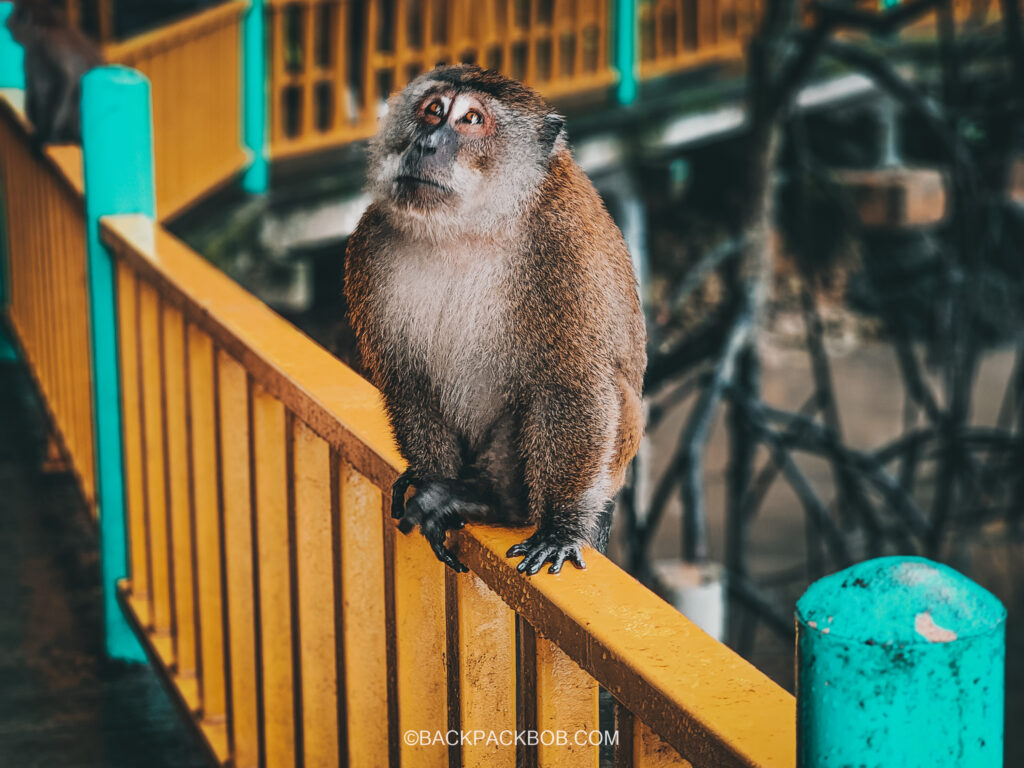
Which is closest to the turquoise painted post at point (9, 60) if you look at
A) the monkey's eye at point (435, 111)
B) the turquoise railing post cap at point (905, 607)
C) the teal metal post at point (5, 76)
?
the teal metal post at point (5, 76)

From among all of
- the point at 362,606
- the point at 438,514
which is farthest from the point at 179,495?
the point at 438,514

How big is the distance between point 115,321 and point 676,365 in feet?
8.56

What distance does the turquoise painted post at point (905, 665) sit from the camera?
31.0 inches

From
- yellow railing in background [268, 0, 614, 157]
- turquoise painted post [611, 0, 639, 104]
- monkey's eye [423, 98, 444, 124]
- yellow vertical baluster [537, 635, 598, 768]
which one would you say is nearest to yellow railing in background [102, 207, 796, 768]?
yellow vertical baluster [537, 635, 598, 768]

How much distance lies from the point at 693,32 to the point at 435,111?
8549 millimetres

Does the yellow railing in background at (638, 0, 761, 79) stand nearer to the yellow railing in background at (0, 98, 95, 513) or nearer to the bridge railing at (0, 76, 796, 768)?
the yellow railing in background at (0, 98, 95, 513)

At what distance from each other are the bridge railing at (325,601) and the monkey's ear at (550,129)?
0.42 m

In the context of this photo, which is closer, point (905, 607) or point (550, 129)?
point (905, 607)

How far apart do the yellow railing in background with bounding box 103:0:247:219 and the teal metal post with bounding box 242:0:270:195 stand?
43mm

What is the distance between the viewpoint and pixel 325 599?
1.84m

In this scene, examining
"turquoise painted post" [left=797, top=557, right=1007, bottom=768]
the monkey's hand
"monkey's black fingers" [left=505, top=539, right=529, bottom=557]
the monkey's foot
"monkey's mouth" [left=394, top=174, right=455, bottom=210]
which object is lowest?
the monkey's hand

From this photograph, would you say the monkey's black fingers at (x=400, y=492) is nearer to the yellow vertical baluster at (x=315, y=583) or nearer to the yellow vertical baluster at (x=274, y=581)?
the yellow vertical baluster at (x=315, y=583)

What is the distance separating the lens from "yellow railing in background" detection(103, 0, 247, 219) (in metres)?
5.75

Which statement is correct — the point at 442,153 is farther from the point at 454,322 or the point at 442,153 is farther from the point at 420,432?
the point at 420,432
